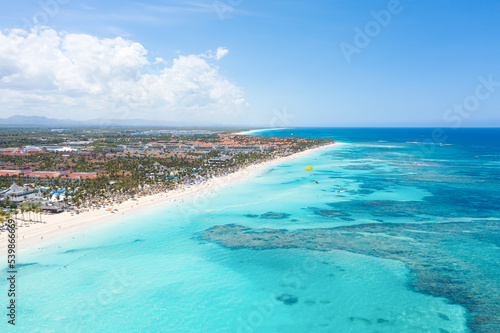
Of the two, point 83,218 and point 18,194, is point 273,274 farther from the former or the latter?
point 18,194

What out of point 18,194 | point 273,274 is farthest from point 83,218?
point 273,274

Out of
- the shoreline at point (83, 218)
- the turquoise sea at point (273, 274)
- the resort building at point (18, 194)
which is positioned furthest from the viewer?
the resort building at point (18, 194)

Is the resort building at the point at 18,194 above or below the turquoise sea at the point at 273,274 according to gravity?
above

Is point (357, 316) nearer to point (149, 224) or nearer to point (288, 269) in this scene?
point (288, 269)

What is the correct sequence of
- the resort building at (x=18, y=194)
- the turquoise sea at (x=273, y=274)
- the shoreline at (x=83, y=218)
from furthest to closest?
the resort building at (x=18, y=194) → the shoreline at (x=83, y=218) → the turquoise sea at (x=273, y=274)

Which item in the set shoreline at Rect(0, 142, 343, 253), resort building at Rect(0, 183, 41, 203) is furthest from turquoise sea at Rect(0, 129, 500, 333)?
resort building at Rect(0, 183, 41, 203)

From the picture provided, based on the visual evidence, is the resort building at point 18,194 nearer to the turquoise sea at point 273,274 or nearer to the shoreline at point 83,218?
the shoreline at point 83,218

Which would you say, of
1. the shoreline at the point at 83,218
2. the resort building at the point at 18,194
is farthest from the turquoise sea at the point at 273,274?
the resort building at the point at 18,194

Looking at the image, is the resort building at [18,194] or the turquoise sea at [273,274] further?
the resort building at [18,194]
